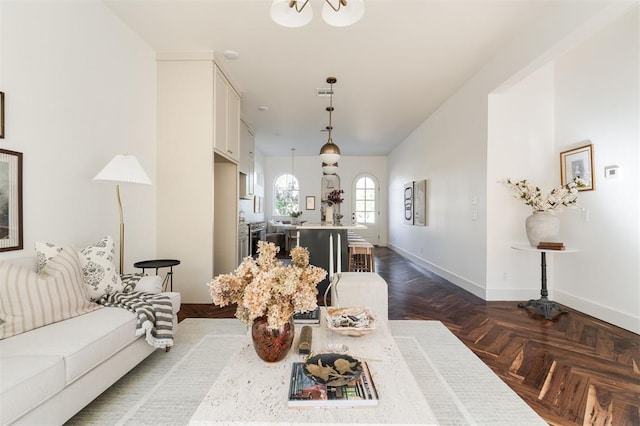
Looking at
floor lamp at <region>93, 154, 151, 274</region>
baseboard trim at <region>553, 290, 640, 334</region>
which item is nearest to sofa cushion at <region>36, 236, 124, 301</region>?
floor lamp at <region>93, 154, 151, 274</region>

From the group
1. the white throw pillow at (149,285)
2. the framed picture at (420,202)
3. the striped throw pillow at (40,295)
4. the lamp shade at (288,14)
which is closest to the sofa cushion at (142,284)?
the white throw pillow at (149,285)

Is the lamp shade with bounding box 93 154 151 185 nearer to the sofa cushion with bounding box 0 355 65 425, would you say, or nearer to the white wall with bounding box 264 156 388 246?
the sofa cushion with bounding box 0 355 65 425

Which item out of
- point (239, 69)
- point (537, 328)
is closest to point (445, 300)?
point (537, 328)

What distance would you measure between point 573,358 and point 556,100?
10.1 ft

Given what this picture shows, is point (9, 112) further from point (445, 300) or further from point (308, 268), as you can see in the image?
point (445, 300)

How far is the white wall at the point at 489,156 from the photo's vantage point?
2.81 m

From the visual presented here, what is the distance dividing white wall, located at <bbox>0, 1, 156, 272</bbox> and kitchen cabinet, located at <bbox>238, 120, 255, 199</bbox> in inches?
96.1

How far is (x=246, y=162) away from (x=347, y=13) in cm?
458

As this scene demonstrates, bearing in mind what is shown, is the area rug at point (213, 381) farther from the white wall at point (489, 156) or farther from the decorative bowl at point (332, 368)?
the white wall at point (489, 156)

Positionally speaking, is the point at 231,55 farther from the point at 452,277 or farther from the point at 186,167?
the point at 452,277

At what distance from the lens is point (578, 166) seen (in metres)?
3.51

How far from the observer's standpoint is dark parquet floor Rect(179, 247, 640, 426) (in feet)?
5.90

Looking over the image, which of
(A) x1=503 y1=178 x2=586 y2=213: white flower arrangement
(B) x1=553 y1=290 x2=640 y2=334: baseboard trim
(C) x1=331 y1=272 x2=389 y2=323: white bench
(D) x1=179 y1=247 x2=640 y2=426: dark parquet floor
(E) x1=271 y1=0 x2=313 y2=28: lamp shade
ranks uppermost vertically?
(E) x1=271 y1=0 x2=313 y2=28: lamp shade

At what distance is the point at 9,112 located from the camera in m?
2.04
